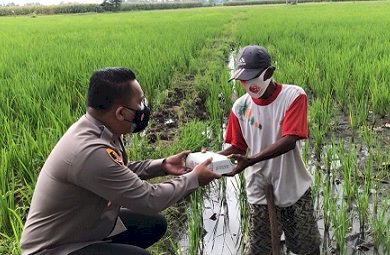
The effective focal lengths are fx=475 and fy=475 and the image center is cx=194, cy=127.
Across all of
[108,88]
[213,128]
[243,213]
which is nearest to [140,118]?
[108,88]

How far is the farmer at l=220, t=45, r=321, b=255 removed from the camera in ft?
6.56

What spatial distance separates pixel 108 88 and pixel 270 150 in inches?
28.0

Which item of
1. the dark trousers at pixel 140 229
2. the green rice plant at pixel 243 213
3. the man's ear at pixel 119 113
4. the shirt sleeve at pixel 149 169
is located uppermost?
the man's ear at pixel 119 113

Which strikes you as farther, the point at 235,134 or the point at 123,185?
the point at 235,134

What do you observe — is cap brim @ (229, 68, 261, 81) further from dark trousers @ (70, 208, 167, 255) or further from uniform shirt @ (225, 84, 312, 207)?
dark trousers @ (70, 208, 167, 255)

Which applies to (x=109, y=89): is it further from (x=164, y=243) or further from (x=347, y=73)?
(x=347, y=73)

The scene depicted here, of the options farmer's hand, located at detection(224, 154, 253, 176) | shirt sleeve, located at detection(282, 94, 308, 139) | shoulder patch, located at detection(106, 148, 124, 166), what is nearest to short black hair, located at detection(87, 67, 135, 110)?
shoulder patch, located at detection(106, 148, 124, 166)

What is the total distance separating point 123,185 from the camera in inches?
70.7

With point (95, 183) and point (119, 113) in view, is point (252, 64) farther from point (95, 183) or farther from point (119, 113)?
point (95, 183)

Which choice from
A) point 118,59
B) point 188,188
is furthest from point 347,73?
point 188,188

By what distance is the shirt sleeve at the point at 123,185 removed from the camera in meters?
1.73

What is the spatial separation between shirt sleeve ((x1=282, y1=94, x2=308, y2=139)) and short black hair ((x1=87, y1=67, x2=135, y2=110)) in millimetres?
663

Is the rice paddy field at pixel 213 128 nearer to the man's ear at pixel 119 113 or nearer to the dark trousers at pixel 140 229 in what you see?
the dark trousers at pixel 140 229

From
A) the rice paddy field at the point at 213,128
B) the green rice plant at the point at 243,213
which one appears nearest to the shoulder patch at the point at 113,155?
the rice paddy field at the point at 213,128
